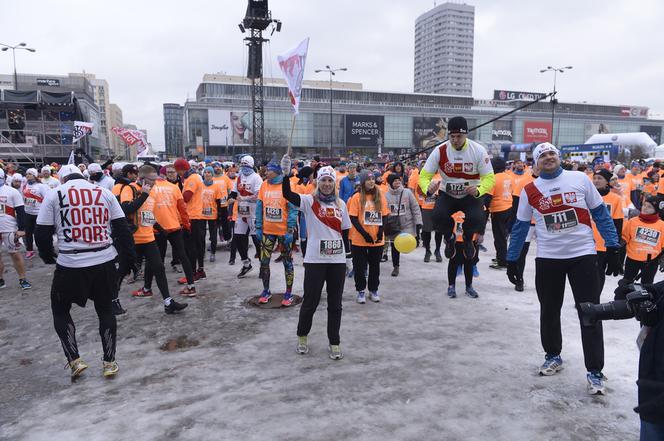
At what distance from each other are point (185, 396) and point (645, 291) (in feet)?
12.1

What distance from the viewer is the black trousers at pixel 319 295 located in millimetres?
4836

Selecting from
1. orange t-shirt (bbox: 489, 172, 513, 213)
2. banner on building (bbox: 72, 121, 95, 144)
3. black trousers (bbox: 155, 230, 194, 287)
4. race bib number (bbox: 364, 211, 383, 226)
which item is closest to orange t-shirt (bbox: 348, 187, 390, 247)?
race bib number (bbox: 364, 211, 383, 226)

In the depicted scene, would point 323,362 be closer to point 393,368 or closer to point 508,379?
point 393,368

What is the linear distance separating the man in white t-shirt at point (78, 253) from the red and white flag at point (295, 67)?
4954 mm

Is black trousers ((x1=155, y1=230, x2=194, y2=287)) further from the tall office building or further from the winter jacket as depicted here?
the tall office building

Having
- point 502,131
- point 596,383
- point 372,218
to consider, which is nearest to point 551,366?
point 596,383

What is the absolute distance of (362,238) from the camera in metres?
6.83

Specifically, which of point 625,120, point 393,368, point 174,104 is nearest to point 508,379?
point 393,368

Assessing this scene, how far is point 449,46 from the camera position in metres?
187

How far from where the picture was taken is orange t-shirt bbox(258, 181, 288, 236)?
673 cm

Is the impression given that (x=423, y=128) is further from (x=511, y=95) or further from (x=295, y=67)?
(x=295, y=67)

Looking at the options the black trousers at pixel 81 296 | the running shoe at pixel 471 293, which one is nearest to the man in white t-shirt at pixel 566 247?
the running shoe at pixel 471 293

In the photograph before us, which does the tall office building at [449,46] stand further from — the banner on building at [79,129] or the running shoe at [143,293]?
the running shoe at [143,293]

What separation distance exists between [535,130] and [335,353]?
121724 millimetres
